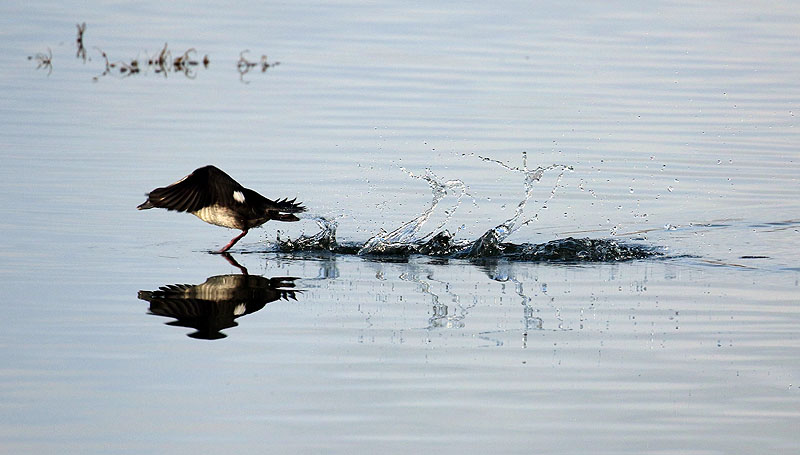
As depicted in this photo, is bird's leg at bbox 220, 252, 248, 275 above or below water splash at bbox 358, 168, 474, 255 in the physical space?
A: below

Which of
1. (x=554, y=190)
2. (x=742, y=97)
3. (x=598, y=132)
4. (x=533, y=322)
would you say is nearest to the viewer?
(x=533, y=322)

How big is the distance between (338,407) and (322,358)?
0.87 m

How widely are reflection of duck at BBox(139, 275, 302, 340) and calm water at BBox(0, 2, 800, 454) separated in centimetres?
3

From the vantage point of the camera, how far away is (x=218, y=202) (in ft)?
34.0

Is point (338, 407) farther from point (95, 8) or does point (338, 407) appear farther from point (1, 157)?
point (95, 8)

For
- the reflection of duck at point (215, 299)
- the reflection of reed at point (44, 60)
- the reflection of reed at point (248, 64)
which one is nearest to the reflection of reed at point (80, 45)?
the reflection of reed at point (44, 60)

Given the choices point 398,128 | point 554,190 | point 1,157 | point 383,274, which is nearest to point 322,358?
point 383,274

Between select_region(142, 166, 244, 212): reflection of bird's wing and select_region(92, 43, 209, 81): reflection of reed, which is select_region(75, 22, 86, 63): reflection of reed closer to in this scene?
select_region(92, 43, 209, 81): reflection of reed

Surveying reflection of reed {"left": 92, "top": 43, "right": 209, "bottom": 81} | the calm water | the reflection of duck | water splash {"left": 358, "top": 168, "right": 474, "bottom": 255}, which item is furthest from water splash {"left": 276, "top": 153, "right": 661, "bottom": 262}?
reflection of reed {"left": 92, "top": 43, "right": 209, "bottom": 81}

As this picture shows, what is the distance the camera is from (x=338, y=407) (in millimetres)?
6441

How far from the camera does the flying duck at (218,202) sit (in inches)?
401

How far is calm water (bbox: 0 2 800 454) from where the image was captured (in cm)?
636

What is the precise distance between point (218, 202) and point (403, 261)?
145cm

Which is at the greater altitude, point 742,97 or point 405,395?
point 742,97
